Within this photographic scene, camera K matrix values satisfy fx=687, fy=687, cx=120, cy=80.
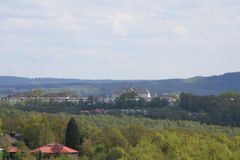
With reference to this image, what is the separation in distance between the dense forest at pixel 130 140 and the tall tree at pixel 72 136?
76cm

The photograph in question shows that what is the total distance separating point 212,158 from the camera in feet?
133

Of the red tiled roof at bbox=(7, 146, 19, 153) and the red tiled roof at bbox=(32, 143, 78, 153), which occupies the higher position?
the red tiled roof at bbox=(32, 143, 78, 153)

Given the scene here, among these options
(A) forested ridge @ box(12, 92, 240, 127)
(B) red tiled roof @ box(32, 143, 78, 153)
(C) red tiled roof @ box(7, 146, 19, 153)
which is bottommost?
(C) red tiled roof @ box(7, 146, 19, 153)

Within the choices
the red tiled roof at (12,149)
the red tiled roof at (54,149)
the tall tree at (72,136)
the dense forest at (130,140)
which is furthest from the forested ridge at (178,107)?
the red tiled roof at (12,149)

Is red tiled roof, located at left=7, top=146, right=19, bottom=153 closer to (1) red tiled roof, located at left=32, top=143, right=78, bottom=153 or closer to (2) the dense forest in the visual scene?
(2) the dense forest

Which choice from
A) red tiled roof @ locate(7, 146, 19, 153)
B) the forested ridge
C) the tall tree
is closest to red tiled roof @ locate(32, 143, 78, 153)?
red tiled roof @ locate(7, 146, 19, 153)

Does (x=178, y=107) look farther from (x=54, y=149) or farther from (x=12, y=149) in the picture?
(x=54, y=149)

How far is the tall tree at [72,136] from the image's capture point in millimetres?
58991

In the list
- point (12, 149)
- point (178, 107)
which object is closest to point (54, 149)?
point (12, 149)

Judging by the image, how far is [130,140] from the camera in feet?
191

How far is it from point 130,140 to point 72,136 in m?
5.51

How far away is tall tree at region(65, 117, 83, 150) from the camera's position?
58991 millimetres

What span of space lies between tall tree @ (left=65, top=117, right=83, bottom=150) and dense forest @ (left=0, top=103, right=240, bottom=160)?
756 millimetres

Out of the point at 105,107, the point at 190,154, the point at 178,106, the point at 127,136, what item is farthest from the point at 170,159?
the point at 105,107
